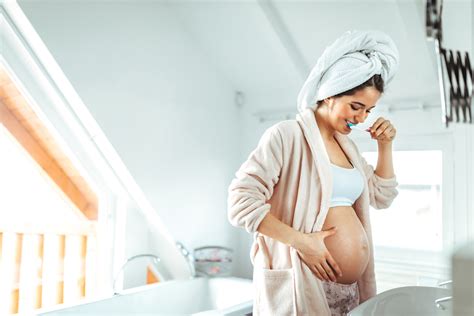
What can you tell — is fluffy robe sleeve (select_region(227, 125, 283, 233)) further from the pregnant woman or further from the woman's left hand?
the woman's left hand

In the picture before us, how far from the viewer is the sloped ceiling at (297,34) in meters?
1.93

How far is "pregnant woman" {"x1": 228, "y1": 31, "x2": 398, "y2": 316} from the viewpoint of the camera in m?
1.13

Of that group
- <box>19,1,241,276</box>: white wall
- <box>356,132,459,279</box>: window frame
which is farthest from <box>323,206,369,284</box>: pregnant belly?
<box>19,1,241,276</box>: white wall

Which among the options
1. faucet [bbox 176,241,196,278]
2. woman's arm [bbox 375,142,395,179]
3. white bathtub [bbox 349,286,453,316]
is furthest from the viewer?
faucet [bbox 176,241,196,278]

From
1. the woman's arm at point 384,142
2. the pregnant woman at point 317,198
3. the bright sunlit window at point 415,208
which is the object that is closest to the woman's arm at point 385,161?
the woman's arm at point 384,142

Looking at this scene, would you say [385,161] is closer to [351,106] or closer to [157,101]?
[351,106]

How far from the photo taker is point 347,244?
1.20 m

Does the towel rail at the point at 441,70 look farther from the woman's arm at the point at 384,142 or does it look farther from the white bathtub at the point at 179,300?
the white bathtub at the point at 179,300

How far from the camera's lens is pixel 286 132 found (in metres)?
1.21

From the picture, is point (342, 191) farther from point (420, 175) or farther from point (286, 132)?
point (420, 175)

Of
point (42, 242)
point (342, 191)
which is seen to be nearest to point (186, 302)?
point (42, 242)

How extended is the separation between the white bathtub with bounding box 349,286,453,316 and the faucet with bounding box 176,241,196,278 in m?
1.60

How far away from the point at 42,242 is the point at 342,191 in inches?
60.6

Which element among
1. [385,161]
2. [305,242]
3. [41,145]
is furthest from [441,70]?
[41,145]
